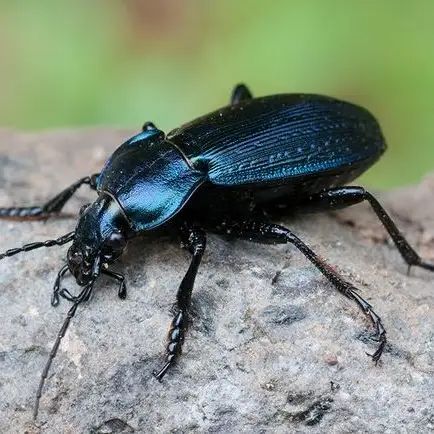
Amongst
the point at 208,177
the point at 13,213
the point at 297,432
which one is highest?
the point at 208,177

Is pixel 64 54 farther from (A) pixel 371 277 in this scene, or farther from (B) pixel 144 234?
(A) pixel 371 277

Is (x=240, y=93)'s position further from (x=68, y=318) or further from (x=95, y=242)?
(x=68, y=318)

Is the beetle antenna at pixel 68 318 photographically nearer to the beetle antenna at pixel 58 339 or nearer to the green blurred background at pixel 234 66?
the beetle antenna at pixel 58 339

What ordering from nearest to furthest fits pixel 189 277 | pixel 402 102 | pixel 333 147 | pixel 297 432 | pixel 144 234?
pixel 297 432, pixel 189 277, pixel 144 234, pixel 333 147, pixel 402 102

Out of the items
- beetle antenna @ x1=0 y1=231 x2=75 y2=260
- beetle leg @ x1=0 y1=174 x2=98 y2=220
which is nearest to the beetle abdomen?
beetle leg @ x1=0 y1=174 x2=98 y2=220

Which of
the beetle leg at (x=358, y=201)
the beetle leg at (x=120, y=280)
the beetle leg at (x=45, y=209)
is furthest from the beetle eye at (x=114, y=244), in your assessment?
the beetle leg at (x=358, y=201)

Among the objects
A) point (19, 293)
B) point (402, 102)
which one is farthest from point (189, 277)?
point (402, 102)
